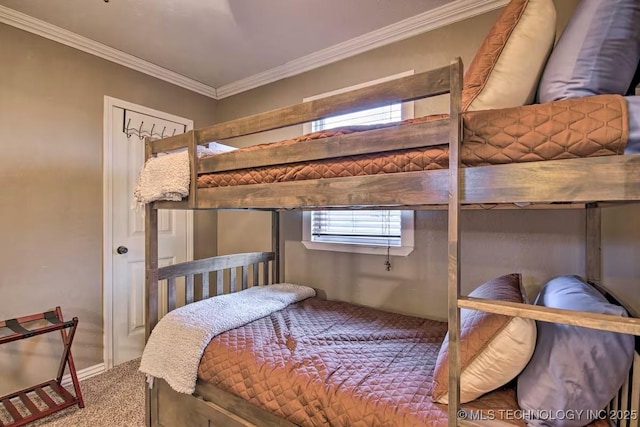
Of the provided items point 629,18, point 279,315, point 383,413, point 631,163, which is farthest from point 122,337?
point 629,18

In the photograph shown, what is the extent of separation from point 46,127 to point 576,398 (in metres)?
3.05

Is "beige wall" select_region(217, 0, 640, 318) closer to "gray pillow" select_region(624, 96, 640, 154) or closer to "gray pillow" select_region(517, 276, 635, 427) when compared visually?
"gray pillow" select_region(517, 276, 635, 427)

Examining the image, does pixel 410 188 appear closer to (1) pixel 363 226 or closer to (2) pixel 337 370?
(2) pixel 337 370

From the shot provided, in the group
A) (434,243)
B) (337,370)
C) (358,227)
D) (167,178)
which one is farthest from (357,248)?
(167,178)

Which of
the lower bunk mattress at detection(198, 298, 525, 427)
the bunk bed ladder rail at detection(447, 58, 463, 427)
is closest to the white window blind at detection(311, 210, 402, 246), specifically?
the lower bunk mattress at detection(198, 298, 525, 427)

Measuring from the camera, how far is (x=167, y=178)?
166cm

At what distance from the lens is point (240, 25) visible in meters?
2.17

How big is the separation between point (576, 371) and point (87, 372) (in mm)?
2912

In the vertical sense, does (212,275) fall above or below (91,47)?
below

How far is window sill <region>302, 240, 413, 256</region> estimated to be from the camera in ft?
7.26

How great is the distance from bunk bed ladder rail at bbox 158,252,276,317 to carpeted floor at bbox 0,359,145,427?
0.57 metres

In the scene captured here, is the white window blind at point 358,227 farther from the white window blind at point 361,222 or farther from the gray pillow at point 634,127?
the gray pillow at point 634,127

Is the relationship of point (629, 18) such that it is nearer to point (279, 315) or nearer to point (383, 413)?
point (383, 413)

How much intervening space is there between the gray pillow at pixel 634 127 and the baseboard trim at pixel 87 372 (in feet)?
10.4
